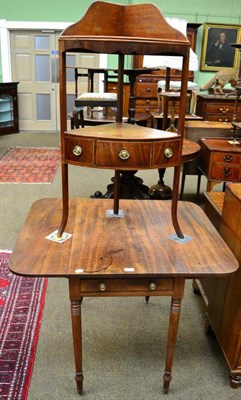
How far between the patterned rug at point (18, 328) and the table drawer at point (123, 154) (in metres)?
1.04

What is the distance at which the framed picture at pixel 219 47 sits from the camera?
6508 millimetres

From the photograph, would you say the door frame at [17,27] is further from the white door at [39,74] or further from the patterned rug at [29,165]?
the patterned rug at [29,165]

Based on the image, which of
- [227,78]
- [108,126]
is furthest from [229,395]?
[227,78]

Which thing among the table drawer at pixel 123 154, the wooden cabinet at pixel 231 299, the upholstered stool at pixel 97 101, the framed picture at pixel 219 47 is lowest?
the wooden cabinet at pixel 231 299

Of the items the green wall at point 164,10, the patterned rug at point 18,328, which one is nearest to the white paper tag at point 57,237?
the patterned rug at point 18,328

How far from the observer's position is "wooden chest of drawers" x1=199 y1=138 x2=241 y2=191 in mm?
3176

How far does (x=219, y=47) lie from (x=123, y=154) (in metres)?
6.22

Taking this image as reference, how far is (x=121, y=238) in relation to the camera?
1456 mm

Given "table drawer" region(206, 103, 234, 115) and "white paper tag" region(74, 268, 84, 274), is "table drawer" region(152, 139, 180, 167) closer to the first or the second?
"white paper tag" region(74, 268, 84, 274)

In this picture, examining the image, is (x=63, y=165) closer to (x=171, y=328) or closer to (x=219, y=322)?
(x=171, y=328)

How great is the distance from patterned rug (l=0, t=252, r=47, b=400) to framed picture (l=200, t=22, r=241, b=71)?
5678 mm

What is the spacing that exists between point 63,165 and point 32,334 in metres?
1.01

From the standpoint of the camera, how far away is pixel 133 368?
168 centimetres

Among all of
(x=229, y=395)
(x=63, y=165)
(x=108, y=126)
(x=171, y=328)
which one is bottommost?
(x=229, y=395)
